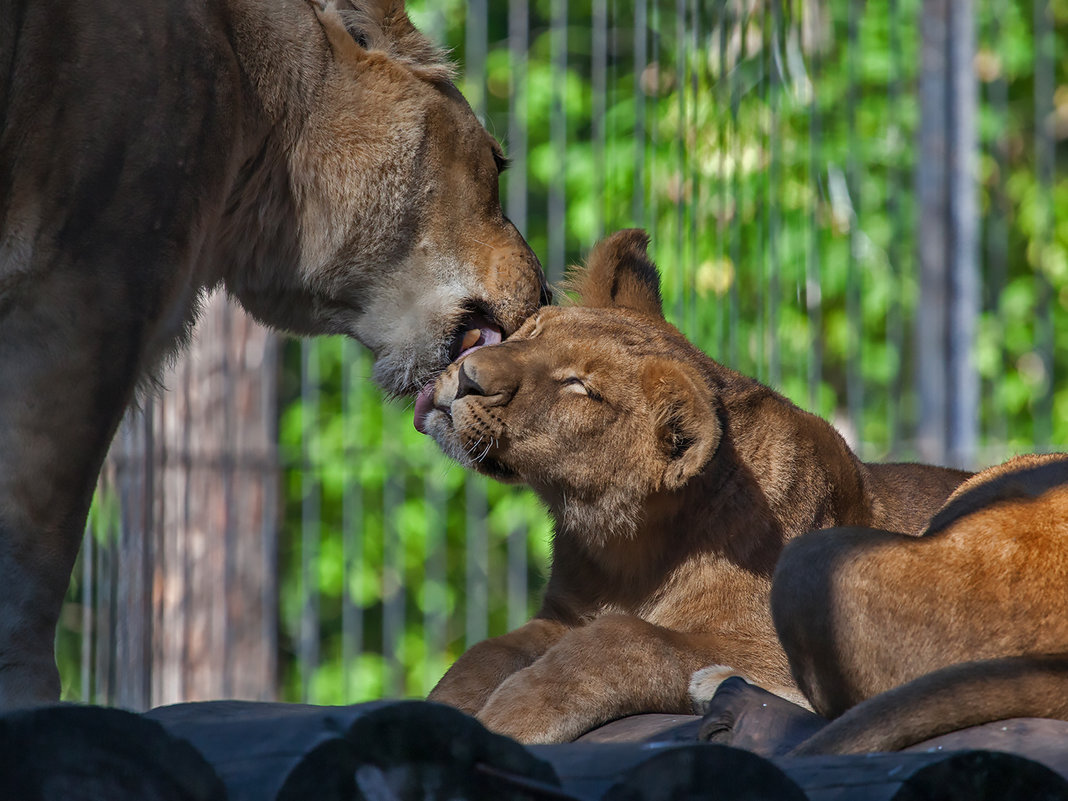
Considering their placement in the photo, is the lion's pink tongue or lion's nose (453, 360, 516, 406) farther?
the lion's pink tongue

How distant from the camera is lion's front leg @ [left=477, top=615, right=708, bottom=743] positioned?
2936 mm

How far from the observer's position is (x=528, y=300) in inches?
147

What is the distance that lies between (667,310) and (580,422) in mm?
3249

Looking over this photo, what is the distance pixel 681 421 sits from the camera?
339cm

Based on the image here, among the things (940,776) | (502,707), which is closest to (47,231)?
(502,707)

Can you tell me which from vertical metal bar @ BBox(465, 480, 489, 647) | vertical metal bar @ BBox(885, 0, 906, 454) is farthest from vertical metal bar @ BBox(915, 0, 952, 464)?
vertical metal bar @ BBox(465, 480, 489, 647)

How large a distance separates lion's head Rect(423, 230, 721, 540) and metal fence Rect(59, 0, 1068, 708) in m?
2.16

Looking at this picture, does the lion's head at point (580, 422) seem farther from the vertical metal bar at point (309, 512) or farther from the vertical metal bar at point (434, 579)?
the vertical metal bar at point (434, 579)

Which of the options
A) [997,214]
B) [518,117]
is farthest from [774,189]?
[997,214]

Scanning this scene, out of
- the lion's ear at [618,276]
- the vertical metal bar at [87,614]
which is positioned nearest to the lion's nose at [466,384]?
the lion's ear at [618,276]

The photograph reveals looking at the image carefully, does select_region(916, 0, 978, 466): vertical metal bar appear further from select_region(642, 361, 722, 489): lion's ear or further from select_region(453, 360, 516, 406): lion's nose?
select_region(453, 360, 516, 406): lion's nose

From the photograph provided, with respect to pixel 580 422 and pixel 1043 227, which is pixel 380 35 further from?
pixel 1043 227

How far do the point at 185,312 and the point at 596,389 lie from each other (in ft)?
3.34

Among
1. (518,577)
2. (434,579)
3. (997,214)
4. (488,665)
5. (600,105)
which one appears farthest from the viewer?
(997,214)
